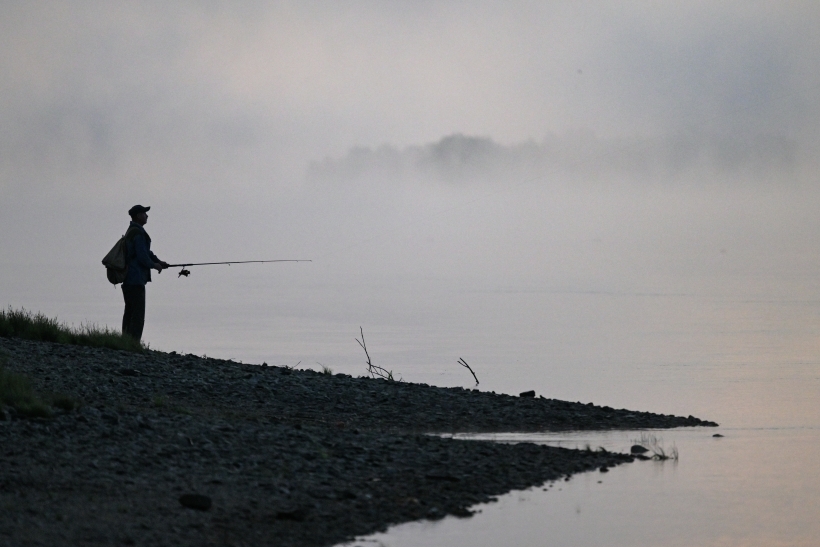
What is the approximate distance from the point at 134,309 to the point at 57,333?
136 cm

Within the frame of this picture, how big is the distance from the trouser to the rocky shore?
1043mm

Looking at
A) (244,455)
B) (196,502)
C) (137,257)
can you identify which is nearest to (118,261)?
(137,257)

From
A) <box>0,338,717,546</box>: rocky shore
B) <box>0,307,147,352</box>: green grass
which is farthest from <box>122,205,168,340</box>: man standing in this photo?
<box>0,338,717,546</box>: rocky shore

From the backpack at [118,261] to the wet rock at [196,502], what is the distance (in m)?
7.73

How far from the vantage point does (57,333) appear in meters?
17.6

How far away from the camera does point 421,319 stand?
49844 mm

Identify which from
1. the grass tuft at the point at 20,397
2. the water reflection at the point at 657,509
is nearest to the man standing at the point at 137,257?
the grass tuft at the point at 20,397

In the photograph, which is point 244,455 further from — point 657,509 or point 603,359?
point 603,359

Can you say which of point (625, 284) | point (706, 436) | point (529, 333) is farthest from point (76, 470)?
point (625, 284)

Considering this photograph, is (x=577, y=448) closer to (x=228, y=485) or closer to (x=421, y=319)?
(x=228, y=485)

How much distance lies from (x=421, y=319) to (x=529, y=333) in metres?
9.41

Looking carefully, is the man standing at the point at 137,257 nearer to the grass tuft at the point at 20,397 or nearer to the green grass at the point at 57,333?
the green grass at the point at 57,333

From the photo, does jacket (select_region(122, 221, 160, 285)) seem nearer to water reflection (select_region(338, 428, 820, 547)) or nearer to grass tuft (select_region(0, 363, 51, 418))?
grass tuft (select_region(0, 363, 51, 418))

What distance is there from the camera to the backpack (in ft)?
54.2
